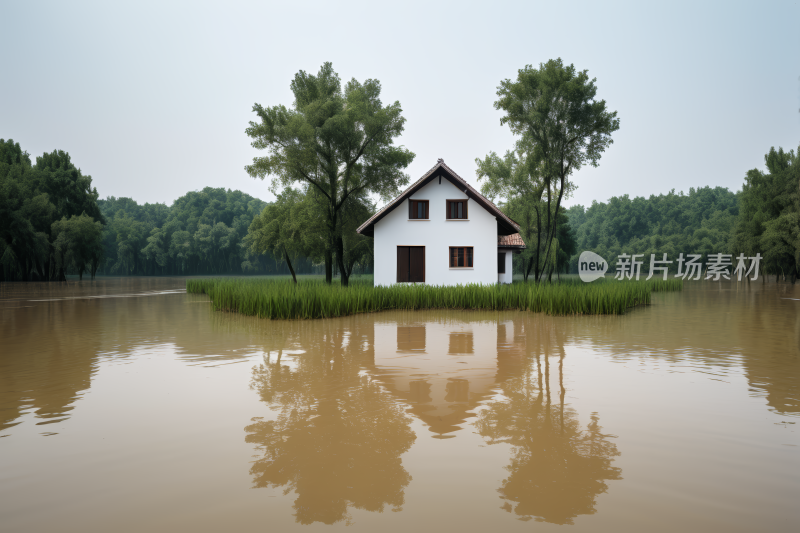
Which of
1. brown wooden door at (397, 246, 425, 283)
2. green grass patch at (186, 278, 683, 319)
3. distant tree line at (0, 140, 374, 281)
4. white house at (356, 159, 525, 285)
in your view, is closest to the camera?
green grass patch at (186, 278, 683, 319)

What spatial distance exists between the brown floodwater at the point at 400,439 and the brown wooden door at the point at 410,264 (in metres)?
18.0

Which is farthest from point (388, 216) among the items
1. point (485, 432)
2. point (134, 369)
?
point (485, 432)

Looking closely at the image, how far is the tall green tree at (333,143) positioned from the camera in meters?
35.0

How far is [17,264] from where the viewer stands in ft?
170

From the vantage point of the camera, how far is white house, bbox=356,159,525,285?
30.1 m

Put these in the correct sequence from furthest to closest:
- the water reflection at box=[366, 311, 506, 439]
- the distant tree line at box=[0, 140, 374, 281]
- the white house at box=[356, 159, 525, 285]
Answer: the distant tree line at box=[0, 140, 374, 281]
the white house at box=[356, 159, 525, 285]
the water reflection at box=[366, 311, 506, 439]

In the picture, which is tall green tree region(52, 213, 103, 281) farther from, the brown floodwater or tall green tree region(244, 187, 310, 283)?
the brown floodwater

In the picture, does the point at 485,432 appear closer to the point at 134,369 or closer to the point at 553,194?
the point at 134,369

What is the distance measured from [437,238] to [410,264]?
2.28 meters

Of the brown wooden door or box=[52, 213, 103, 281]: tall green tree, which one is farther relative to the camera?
box=[52, 213, 103, 281]: tall green tree

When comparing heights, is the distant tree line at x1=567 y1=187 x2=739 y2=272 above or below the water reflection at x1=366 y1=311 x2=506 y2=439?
above

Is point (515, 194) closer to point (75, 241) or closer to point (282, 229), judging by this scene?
point (282, 229)

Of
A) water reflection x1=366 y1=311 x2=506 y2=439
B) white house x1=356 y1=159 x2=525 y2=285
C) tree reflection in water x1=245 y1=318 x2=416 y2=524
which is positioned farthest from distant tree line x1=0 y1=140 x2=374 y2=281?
tree reflection in water x1=245 y1=318 x2=416 y2=524

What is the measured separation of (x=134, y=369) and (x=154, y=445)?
5049 millimetres
